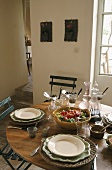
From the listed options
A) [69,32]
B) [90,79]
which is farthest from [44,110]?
[69,32]

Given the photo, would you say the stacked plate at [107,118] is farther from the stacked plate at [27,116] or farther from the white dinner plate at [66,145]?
the stacked plate at [27,116]

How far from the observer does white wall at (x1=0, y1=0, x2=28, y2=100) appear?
3.87m

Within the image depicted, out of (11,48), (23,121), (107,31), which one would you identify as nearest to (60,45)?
(107,31)

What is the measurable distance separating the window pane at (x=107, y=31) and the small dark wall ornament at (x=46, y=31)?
0.94m

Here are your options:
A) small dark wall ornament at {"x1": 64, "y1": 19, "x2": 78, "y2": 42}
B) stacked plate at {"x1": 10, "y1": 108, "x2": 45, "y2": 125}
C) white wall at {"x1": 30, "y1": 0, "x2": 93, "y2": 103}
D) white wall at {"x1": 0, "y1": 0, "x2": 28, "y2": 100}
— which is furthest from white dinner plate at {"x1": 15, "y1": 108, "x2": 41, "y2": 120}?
white wall at {"x1": 0, "y1": 0, "x2": 28, "y2": 100}

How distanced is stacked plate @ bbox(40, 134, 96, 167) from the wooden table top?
4 centimetres

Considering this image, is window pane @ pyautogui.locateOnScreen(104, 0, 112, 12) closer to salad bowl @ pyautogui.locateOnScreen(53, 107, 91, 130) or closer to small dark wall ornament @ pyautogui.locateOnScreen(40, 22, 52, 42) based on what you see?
small dark wall ornament @ pyautogui.locateOnScreen(40, 22, 52, 42)

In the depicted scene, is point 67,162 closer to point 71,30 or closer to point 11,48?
point 71,30

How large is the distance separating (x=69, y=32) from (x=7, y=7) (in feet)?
5.89

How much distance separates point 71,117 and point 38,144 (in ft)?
1.18

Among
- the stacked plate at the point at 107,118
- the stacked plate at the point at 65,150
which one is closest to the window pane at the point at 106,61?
the stacked plate at the point at 107,118

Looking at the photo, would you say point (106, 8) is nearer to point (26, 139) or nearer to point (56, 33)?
point (56, 33)

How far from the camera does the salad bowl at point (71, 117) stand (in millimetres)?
1353

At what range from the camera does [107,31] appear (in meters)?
2.96
